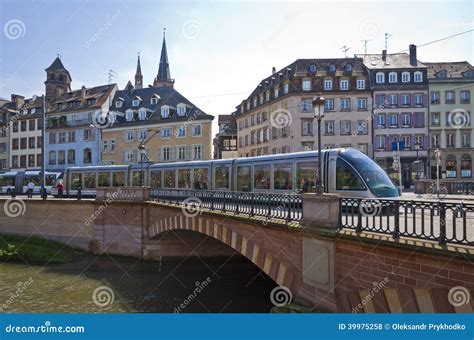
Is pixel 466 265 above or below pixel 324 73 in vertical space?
below

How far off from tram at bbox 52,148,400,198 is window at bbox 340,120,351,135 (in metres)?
23.2

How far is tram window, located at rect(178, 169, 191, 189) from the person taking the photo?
23688 millimetres

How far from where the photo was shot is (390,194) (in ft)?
42.7

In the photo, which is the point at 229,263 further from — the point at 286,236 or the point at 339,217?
the point at 339,217

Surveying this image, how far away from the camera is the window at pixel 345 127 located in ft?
138

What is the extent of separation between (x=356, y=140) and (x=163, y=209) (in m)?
27.4

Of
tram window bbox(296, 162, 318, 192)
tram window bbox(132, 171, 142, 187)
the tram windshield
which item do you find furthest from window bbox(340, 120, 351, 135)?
the tram windshield

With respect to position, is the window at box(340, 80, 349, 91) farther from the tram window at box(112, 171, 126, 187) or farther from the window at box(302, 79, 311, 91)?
the tram window at box(112, 171, 126, 187)

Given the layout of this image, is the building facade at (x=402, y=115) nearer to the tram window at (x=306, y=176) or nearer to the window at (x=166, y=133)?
the window at (x=166, y=133)

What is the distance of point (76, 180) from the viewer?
30.9 meters

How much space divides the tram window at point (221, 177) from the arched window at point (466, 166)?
107ft

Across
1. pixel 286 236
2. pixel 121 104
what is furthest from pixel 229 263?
pixel 121 104

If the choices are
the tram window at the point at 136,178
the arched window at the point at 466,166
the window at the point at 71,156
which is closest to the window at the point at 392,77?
the arched window at the point at 466,166

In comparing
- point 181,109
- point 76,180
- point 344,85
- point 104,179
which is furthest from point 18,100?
point 344,85
